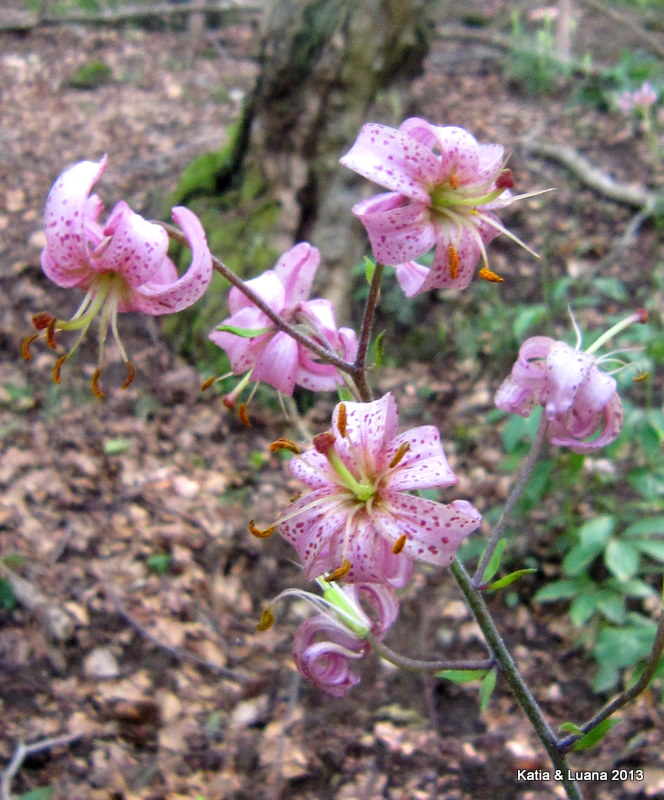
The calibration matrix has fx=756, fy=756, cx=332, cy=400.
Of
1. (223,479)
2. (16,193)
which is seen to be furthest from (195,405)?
(16,193)

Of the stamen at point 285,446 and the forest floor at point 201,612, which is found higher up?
the stamen at point 285,446

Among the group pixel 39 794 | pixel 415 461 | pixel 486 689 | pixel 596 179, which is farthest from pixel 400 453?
pixel 596 179

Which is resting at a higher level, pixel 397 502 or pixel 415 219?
pixel 415 219

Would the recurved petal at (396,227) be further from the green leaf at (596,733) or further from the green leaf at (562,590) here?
the green leaf at (562,590)

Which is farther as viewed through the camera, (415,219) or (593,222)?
(593,222)

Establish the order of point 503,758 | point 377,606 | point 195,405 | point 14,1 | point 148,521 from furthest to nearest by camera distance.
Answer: point 14,1
point 195,405
point 148,521
point 503,758
point 377,606

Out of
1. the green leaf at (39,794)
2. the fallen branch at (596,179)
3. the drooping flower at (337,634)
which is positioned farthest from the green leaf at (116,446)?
the fallen branch at (596,179)

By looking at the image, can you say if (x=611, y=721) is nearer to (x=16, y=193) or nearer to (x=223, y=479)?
(x=223, y=479)
